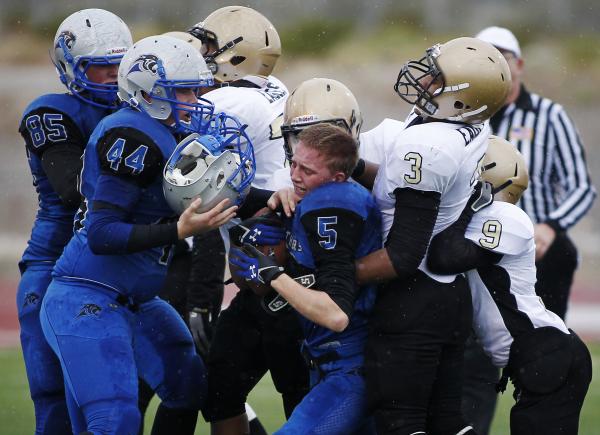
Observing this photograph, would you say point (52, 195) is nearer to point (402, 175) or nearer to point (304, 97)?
point (304, 97)

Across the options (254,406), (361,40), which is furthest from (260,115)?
(361,40)

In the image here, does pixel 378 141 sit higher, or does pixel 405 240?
pixel 378 141

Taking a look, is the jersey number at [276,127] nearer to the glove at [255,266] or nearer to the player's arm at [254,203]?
the player's arm at [254,203]

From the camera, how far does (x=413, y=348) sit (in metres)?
3.93

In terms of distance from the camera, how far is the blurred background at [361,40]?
1811 cm

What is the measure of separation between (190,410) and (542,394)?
1.38m

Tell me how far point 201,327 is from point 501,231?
5.98 feet

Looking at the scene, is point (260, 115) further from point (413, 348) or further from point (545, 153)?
point (545, 153)

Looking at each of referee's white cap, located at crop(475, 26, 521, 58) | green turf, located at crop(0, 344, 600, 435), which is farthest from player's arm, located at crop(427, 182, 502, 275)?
referee's white cap, located at crop(475, 26, 521, 58)

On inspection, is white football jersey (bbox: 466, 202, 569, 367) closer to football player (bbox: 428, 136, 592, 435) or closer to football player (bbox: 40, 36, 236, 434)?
football player (bbox: 428, 136, 592, 435)

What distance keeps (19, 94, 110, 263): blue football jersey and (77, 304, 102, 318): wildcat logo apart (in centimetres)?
64

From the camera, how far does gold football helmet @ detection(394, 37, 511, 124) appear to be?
4070mm

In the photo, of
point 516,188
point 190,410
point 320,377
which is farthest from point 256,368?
point 516,188

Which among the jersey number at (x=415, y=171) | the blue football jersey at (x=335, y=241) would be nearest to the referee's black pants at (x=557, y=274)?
the blue football jersey at (x=335, y=241)
